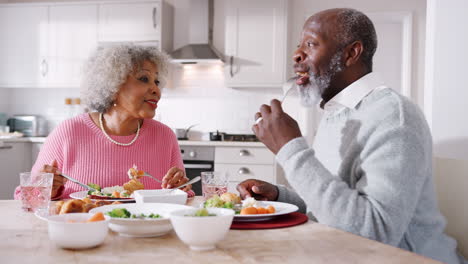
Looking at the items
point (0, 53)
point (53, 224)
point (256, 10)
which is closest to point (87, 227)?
point (53, 224)

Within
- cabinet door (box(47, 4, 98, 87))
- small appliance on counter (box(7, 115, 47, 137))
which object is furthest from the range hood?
small appliance on counter (box(7, 115, 47, 137))

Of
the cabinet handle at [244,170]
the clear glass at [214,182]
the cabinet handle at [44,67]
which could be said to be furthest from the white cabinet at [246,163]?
the clear glass at [214,182]

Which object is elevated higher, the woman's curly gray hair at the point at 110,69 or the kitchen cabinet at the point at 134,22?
the kitchen cabinet at the point at 134,22

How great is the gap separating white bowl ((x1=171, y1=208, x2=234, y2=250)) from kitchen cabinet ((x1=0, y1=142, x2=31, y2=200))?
4.03 meters

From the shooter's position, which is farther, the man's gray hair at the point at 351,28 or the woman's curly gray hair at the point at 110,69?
the woman's curly gray hair at the point at 110,69

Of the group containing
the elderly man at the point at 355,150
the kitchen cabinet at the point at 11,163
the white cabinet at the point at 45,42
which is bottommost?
the kitchen cabinet at the point at 11,163

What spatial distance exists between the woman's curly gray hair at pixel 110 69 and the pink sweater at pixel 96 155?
0.43ft

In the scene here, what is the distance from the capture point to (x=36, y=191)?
1.42 meters

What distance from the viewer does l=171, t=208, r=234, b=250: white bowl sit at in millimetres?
968

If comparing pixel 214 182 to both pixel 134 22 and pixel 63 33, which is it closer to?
pixel 134 22

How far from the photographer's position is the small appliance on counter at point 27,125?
5.10 metres

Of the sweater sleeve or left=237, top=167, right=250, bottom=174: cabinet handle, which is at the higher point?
the sweater sleeve

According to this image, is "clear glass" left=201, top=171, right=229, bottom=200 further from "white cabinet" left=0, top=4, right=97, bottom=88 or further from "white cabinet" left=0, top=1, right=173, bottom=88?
"white cabinet" left=0, top=4, right=97, bottom=88

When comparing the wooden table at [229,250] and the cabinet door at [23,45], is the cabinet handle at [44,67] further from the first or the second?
the wooden table at [229,250]
